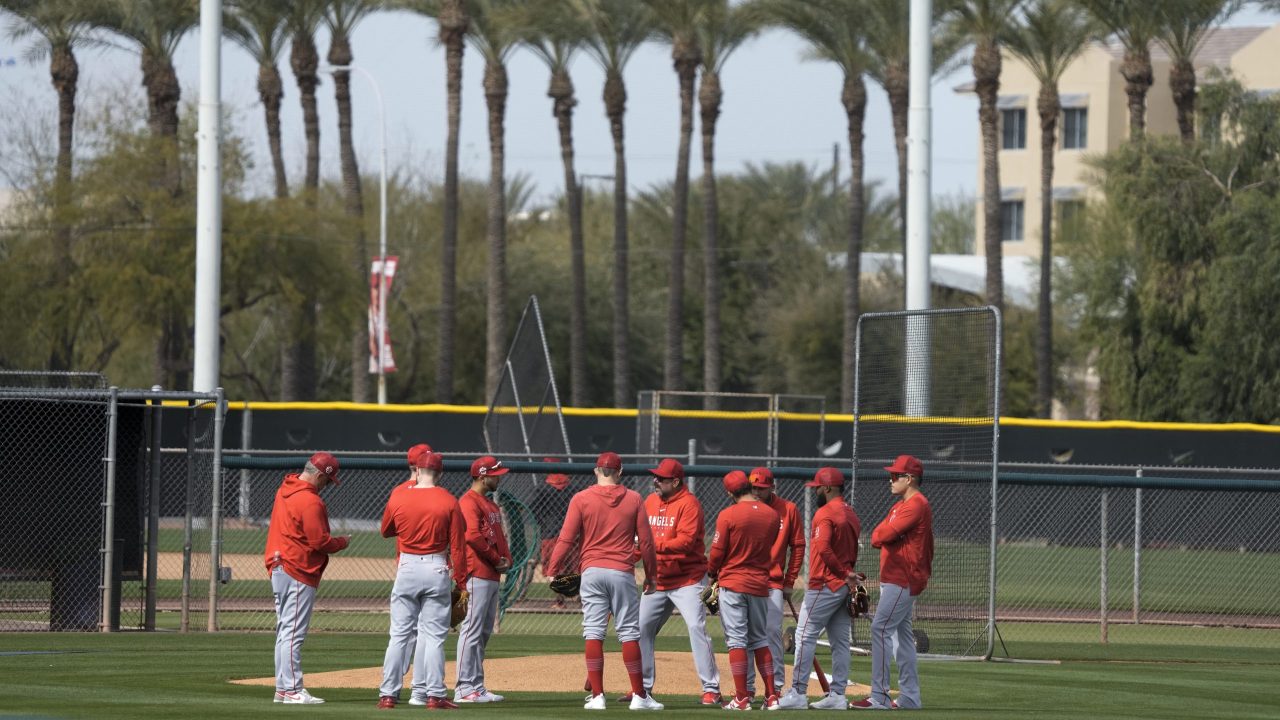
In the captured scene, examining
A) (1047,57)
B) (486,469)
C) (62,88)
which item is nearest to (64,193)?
(62,88)

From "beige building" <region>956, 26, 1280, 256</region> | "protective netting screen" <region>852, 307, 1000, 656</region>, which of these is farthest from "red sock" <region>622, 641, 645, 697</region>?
"beige building" <region>956, 26, 1280, 256</region>

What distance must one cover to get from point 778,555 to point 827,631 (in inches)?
26.9

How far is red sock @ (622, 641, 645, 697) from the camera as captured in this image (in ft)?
42.9

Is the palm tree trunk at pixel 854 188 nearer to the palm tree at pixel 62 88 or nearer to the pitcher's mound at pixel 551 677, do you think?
the palm tree at pixel 62 88

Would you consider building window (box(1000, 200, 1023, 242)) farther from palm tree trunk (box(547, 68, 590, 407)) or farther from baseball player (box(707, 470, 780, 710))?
baseball player (box(707, 470, 780, 710))

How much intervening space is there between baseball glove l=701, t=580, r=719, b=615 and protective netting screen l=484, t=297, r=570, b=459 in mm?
8660

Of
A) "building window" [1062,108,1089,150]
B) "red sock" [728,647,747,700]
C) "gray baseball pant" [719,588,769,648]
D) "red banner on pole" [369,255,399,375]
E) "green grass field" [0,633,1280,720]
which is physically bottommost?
"green grass field" [0,633,1280,720]

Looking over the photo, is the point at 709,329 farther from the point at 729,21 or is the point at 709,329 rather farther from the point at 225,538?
the point at 225,538

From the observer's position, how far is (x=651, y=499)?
1373 centimetres

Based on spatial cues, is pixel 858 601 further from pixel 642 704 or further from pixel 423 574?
pixel 423 574

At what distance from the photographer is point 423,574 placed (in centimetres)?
1278

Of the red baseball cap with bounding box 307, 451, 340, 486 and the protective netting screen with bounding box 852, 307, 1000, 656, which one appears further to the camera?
the protective netting screen with bounding box 852, 307, 1000, 656

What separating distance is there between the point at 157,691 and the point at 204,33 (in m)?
12.2

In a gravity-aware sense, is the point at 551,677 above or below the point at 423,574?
below
